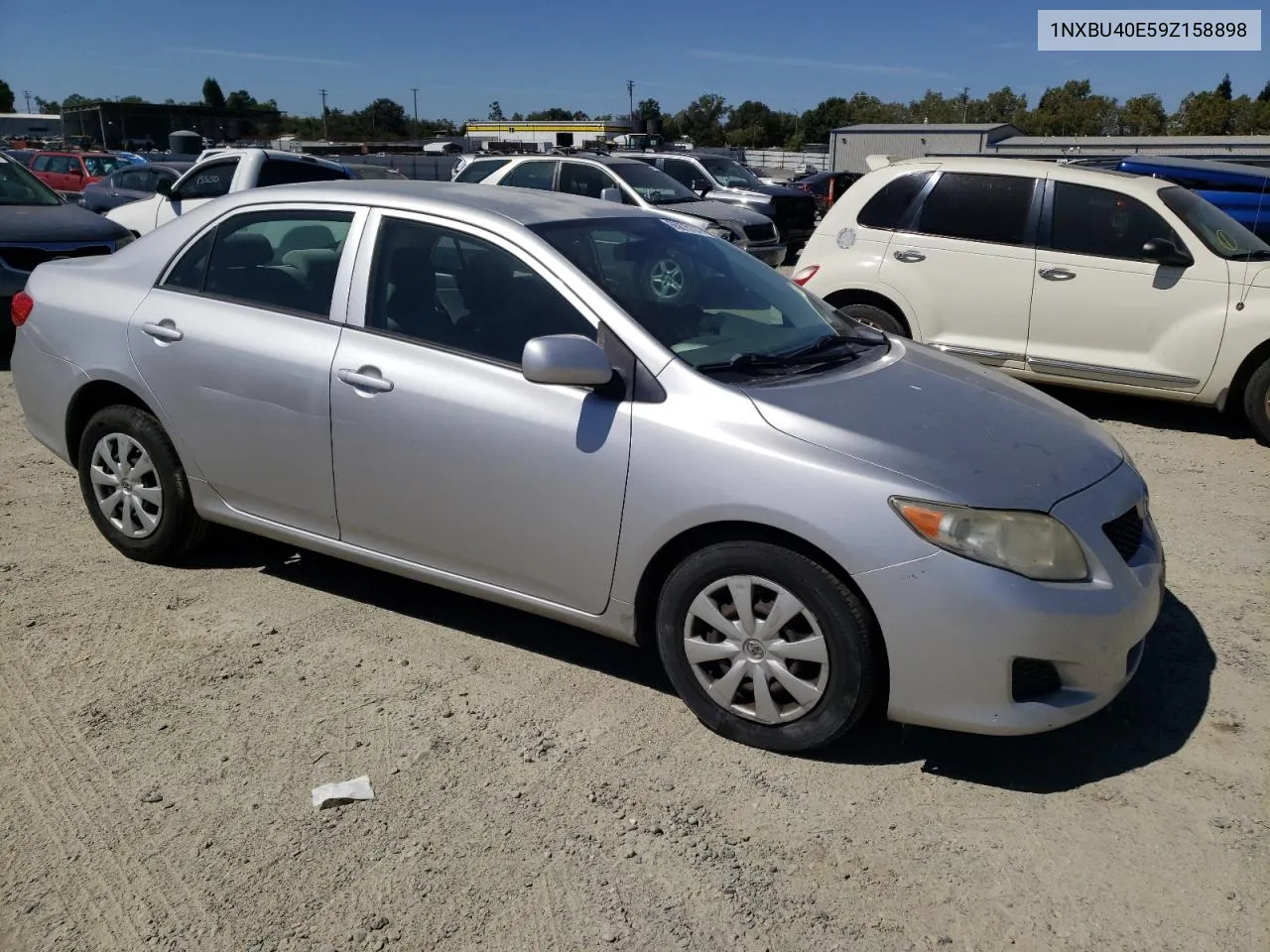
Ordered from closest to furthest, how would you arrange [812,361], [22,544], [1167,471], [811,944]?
[811,944] < [812,361] < [22,544] < [1167,471]

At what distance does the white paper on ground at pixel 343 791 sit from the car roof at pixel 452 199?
77.9 inches

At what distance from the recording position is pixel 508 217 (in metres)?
4.01

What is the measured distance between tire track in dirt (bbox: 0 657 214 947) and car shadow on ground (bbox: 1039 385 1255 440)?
670cm

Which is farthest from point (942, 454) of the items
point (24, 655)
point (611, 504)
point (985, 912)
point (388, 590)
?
point (24, 655)

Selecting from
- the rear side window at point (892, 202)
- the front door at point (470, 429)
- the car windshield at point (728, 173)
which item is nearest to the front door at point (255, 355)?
the front door at point (470, 429)

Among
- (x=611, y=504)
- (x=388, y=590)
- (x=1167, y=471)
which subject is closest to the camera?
(x=611, y=504)

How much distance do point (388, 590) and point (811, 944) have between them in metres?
2.64

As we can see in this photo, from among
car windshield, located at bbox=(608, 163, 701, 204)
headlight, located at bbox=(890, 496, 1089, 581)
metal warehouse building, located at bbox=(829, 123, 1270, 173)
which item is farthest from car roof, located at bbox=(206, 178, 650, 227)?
metal warehouse building, located at bbox=(829, 123, 1270, 173)

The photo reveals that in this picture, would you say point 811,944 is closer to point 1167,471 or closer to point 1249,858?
point 1249,858

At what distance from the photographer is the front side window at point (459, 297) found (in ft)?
→ 12.5

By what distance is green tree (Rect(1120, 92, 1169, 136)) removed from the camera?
61.0 m

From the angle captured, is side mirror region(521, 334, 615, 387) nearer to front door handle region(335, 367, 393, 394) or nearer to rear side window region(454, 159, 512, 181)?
front door handle region(335, 367, 393, 394)

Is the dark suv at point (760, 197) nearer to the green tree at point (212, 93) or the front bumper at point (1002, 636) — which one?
the front bumper at point (1002, 636)

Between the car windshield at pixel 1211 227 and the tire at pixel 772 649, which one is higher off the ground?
the car windshield at pixel 1211 227
